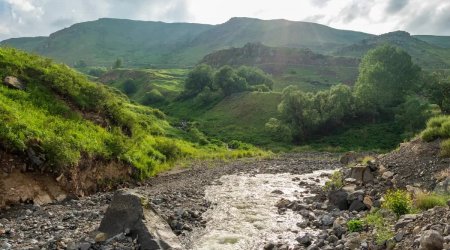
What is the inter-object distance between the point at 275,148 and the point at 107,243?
8647 centimetres

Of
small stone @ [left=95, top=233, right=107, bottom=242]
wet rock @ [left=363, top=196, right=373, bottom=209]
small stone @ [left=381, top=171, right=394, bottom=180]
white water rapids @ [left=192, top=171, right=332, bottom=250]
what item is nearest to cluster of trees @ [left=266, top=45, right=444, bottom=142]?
white water rapids @ [left=192, top=171, right=332, bottom=250]

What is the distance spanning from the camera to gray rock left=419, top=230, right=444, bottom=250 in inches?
583

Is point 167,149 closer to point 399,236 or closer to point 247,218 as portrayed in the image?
point 247,218

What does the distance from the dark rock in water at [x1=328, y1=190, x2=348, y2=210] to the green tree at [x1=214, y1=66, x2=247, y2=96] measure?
133 meters

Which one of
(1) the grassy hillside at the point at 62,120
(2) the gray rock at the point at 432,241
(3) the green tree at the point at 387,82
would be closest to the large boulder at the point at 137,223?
(2) the gray rock at the point at 432,241

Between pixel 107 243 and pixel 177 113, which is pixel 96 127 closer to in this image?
pixel 107 243

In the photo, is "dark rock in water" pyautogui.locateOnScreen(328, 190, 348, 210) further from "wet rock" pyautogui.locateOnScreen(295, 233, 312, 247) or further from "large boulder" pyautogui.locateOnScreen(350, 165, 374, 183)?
"wet rock" pyautogui.locateOnScreen(295, 233, 312, 247)

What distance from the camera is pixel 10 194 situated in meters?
26.1

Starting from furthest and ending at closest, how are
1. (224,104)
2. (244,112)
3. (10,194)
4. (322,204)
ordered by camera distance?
(224,104) < (244,112) < (322,204) < (10,194)

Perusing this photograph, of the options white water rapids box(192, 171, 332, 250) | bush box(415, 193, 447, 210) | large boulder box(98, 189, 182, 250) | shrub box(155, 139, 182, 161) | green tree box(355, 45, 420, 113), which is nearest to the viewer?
large boulder box(98, 189, 182, 250)

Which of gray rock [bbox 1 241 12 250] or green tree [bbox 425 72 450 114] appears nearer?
gray rock [bbox 1 241 12 250]

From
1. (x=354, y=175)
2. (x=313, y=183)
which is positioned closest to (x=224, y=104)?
(x=313, y=183)

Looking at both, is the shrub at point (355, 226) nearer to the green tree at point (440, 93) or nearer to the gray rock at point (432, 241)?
the gray rock at point (432, 241)

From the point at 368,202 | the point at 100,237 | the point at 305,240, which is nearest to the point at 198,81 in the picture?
the point at 368,202
